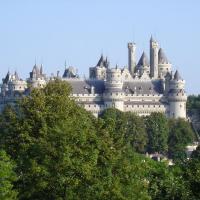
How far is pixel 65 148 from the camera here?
39.0 m

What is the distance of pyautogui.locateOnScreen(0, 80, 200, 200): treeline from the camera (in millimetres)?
38469

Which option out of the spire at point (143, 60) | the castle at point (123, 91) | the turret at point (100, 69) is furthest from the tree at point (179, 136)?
the spire at point (143, 60)

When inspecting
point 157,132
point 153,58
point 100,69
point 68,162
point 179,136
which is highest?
point 153,58

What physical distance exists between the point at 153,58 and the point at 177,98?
15755mm

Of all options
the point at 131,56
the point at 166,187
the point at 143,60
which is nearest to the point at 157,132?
the point at 143,60

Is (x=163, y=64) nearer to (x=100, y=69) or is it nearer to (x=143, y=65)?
(x=143, y=65)

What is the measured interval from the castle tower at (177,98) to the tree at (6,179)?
328 ft

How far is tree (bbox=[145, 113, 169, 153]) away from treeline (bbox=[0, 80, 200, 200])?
6419 centimetres

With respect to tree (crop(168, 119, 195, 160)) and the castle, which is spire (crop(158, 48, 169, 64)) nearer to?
the castle

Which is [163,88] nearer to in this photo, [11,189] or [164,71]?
[164,71]

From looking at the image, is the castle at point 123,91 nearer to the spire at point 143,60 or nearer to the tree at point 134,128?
the spire at point 143,60

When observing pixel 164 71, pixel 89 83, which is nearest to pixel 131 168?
pixel 89 83

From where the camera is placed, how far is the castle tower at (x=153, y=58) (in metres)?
150

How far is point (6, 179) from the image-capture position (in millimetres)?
38406
